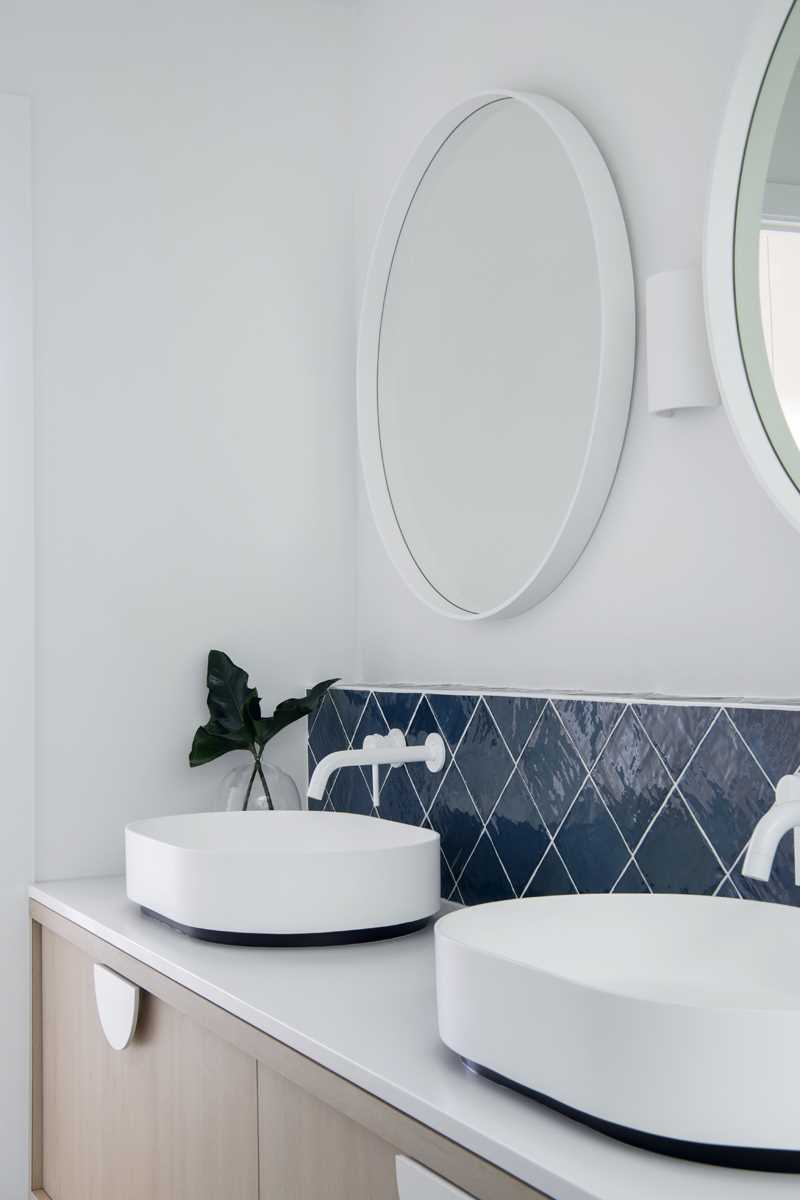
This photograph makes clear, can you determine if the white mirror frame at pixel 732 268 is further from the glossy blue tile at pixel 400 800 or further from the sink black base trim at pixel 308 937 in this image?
the glossy blue tile at pixel 400 800

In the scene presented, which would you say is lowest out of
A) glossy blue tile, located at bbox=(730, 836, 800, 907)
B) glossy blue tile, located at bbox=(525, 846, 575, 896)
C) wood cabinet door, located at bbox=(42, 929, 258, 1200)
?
wood cabinet door, located at bbox=(42, 929, 258, 1200)

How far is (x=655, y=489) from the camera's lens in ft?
5.31

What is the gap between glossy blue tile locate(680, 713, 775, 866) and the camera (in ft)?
4.45

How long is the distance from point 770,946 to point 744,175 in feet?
2.72

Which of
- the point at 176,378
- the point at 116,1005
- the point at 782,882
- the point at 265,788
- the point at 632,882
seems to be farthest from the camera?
the point at 176,378

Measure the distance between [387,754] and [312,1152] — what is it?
74 centimetres

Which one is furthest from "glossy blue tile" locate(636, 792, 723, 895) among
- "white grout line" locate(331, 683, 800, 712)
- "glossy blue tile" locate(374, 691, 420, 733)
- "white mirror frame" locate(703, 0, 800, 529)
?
"glossy blue tile" locate(374, 691, 420, 733)

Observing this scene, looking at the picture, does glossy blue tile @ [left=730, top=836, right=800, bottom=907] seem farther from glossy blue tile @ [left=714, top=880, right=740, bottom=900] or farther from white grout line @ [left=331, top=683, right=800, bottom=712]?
white grout line @ [left=331, top=683, right=800, bottom=712]

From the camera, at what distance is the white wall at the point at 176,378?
221cm

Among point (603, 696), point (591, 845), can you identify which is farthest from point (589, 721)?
point (591, 845)

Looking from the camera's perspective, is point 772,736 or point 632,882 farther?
point 632,882

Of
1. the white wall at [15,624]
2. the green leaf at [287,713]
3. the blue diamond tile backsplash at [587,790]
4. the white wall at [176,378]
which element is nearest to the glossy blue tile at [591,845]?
the blue diamond tile backsplash at [587,790]

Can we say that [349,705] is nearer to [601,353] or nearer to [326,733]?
[326,733]

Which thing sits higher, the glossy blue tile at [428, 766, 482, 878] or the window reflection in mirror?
the window reflection in mirror
